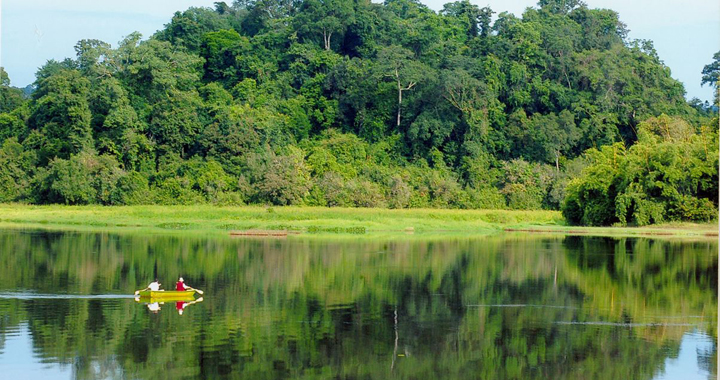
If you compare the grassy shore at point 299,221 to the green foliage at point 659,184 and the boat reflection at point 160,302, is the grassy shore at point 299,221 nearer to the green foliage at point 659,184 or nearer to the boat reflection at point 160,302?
the green foliage at point 659,184

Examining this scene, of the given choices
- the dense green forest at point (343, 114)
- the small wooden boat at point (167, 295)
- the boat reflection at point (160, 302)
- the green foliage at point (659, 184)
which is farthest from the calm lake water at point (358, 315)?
the dense green forest at point (343, 114)

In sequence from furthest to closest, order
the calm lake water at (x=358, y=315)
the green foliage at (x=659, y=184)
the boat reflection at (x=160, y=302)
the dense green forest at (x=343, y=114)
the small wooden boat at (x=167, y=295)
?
the dense green forest at (x=343, y=114) → the green foliage at (x=659, y=184) → the small wooden boat at (x=167, y=295) → the boat reflection at (x=160, y=302) → the calm lake water at (x=358, y=315)

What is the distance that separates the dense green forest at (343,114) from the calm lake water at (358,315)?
25124 millimetres

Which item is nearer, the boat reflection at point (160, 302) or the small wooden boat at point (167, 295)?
the boat reflection at point (160, 302)

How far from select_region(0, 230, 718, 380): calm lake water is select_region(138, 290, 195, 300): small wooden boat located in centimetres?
39

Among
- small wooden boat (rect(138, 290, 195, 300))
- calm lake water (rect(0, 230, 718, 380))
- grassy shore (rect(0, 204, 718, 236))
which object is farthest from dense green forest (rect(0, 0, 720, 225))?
small wooden boat (rect(138, 290, 195, 300))

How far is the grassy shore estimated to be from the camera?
49125 millimetres

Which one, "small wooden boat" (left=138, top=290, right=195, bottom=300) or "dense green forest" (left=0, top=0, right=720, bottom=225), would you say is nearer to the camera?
"small wooden boat" (left=138, top=290, right=195, bottom=300)

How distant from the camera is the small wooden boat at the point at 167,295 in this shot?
22639 millimetres

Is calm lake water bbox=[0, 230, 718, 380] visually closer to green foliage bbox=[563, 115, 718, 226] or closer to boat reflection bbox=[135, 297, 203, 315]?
boat reflection bbox=[135, 297, 203, 315]

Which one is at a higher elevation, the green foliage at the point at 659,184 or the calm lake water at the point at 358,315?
the green foliage at the point at 659,184

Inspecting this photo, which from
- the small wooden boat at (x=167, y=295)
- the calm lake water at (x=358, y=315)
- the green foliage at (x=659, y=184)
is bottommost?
the calm lake water at (x=358, y=315)

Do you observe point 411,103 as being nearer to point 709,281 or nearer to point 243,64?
point 243,64

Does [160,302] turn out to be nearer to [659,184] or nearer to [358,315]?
[358,315]
